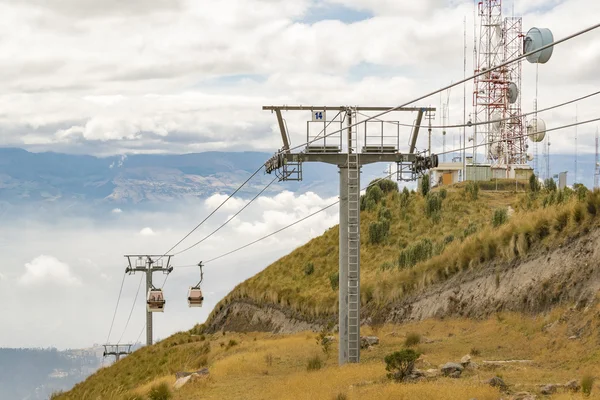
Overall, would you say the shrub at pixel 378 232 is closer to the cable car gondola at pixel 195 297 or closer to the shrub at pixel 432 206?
the shrub at pixel 432 206

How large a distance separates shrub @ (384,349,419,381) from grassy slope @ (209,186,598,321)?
1239cm

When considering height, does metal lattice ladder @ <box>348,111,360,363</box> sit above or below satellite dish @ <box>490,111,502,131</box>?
→ below

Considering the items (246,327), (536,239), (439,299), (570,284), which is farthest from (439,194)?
(570,284)

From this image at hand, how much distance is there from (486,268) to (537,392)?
18490mm

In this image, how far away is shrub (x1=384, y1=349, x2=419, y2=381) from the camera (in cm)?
2348

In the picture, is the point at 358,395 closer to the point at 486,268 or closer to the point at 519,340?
the point at 519,340

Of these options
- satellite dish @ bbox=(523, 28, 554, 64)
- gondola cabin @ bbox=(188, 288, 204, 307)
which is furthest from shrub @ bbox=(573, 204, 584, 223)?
satellite dish @ bbox=(523, 28, 554, 64)

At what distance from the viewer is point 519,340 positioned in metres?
31.0

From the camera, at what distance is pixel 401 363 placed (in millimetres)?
23688

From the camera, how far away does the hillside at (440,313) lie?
2522 cm

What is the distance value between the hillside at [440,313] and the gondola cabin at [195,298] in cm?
340

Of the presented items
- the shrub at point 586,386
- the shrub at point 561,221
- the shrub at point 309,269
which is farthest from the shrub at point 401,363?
the shrub at point 309,269

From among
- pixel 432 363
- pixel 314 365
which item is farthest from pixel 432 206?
pixel 432 363

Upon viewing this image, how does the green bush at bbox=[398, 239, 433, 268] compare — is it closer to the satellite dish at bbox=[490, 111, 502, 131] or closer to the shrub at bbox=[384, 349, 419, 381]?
the satellite dish at bbox=[490, 111, 502, 131]
